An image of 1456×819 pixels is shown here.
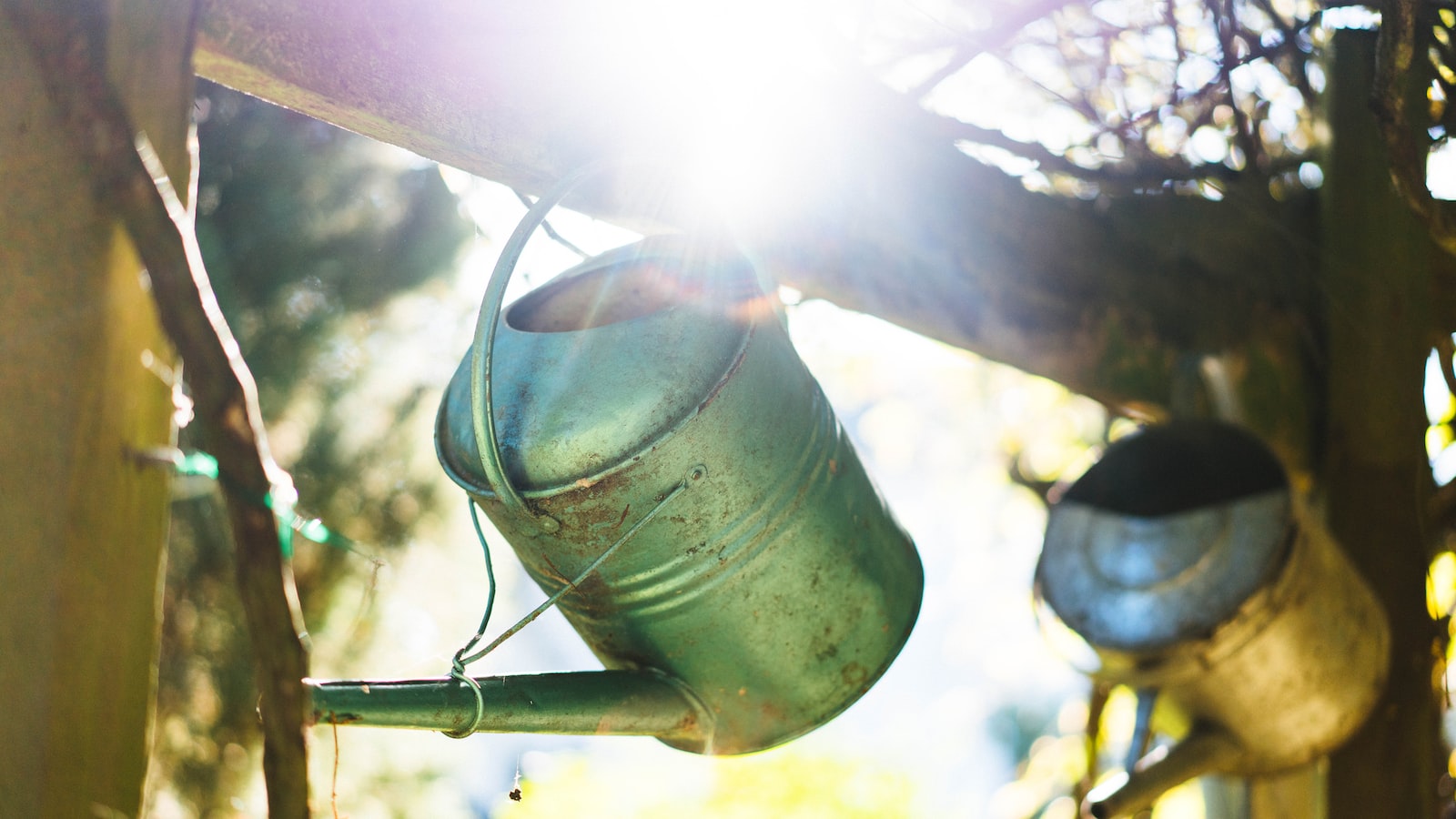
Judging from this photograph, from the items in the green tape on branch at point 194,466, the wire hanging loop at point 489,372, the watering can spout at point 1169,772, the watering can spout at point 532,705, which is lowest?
the watering can spout at point 1169,772

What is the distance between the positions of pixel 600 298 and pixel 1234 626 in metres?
0.89

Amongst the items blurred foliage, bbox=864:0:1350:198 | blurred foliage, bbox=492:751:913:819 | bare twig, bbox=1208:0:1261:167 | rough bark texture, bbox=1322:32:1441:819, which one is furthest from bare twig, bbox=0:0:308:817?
blurred foliage, bbox=492:751:913:819

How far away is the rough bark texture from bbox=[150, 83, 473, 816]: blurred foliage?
190 centimetres

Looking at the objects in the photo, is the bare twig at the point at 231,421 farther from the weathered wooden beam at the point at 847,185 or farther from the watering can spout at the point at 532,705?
the weathered wooden beam at the point at 847,185

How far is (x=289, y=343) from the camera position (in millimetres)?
2637

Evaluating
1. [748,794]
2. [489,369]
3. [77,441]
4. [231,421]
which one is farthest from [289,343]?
[748,794]

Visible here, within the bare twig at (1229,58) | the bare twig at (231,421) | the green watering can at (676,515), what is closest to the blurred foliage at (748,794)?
the bare twig at (1229,58)

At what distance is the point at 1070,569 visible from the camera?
1616 millimetres

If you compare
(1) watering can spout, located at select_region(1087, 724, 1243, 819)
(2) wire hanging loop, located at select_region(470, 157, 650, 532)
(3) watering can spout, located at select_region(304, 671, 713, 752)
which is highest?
(2) wire hanging loop, located at select_region(470, 157, 650, 532)

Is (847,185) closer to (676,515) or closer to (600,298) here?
(600,298)

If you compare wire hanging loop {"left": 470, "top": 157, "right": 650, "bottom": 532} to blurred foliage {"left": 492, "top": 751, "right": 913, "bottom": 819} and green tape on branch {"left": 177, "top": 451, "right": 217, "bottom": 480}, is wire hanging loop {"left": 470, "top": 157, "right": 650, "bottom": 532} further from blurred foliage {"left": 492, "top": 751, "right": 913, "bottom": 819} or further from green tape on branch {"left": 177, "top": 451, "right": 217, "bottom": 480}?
blurred foliage {"left": 492, "top": 751, "right": 913, "bottom": 819}

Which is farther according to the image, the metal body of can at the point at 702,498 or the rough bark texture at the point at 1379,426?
the rough bark texture at the point at 1379,426

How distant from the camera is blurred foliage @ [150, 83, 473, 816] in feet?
8.29

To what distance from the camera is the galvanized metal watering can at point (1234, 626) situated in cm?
135
